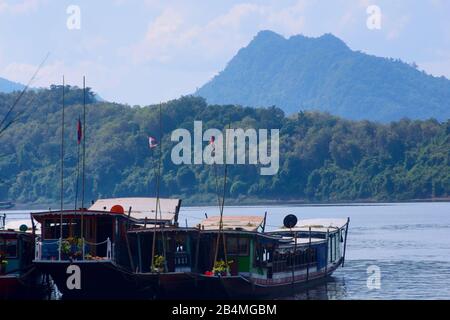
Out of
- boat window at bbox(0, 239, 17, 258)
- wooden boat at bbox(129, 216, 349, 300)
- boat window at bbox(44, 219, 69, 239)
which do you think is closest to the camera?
wooden boat at bbox(129, 216, 349, 300)

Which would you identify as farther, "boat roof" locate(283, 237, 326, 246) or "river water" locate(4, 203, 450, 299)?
"river water" locate(4, 203, 450, 299)

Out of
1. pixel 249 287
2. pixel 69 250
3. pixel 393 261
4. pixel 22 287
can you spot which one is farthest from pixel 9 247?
pixel 393 261

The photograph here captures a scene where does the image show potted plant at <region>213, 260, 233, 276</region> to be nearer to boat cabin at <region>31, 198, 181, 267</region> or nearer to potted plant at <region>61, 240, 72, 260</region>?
boat cabin at <region>31, 198, 181, 267</region>

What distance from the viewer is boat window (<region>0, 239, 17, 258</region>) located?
48.2 meters

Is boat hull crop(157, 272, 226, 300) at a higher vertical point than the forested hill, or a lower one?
lower

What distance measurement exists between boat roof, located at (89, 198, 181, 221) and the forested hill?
105 metres

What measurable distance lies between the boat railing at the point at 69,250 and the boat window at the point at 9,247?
5.10ft

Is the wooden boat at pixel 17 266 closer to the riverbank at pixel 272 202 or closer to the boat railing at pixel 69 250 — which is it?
the boat railing at pixel 69 250

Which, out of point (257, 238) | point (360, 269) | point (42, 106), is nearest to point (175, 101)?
point (42, 106)

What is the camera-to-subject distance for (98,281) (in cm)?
4656

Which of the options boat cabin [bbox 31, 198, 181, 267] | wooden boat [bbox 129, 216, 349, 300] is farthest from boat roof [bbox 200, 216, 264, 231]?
boat cabin [bbox 31, 198, 181, 267]

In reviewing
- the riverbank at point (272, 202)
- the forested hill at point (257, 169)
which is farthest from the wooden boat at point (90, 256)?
the riverbank at point (272, 202)

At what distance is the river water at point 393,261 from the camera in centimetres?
5666

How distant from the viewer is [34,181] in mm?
173375
